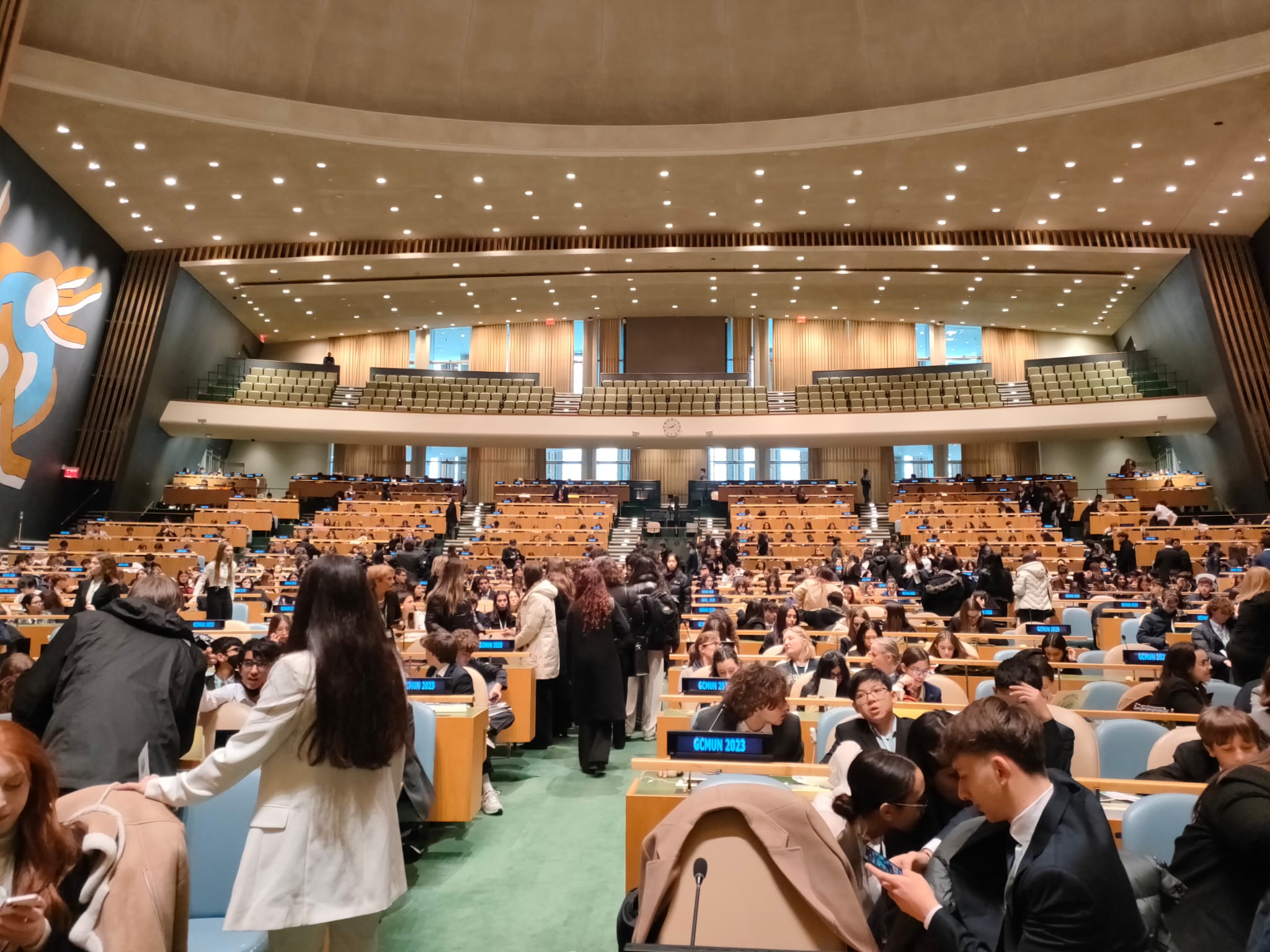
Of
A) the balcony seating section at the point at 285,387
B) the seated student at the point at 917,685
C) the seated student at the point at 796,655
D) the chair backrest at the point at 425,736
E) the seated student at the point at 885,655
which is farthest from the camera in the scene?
the balcony seating section at the point at 285,387

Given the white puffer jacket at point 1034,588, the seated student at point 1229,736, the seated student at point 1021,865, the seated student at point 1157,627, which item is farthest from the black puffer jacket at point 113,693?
Answer: the white puffer jacket at point 1034,588

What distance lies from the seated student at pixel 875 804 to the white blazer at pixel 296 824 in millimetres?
1109

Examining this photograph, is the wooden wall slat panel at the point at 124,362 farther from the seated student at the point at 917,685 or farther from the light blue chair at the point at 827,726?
the light blue chair at the point at 827,726

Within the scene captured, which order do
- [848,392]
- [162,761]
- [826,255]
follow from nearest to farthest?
[162,761] < [826,255] < [848,392]

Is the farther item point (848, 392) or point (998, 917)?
point (848, 392)

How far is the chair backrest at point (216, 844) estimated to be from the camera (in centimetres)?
251

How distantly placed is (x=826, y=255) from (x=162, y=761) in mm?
18486

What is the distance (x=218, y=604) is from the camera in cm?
766

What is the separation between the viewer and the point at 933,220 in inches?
706

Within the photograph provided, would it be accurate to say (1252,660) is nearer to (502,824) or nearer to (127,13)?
(502,824)

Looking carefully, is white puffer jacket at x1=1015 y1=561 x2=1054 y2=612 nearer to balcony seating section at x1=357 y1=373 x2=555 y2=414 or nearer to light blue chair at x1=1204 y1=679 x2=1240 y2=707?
light blue chair at x1=1204 y1=679 x2=1240 y2=707

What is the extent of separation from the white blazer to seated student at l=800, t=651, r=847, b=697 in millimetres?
3053

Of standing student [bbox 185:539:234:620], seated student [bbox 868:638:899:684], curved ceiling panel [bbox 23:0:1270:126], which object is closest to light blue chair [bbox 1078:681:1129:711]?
seated student [bbox 868:638:899:684]

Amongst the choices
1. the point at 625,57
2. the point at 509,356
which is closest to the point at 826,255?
the point at 625,57
